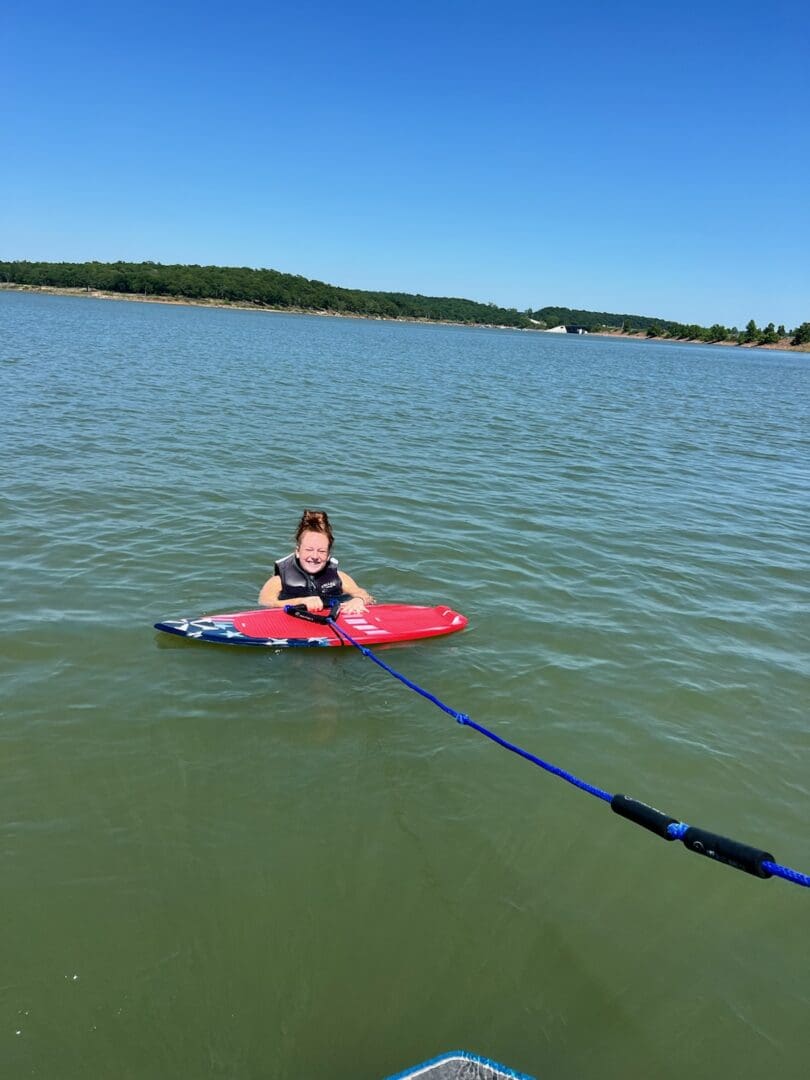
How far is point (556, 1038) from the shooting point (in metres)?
3.69

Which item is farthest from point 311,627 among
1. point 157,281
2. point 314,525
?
point 157,281

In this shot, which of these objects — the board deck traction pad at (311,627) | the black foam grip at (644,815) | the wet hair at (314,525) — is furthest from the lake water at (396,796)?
the wet hair at (314,525)

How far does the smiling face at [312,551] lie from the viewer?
7.90 meters

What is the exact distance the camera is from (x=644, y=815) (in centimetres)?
347

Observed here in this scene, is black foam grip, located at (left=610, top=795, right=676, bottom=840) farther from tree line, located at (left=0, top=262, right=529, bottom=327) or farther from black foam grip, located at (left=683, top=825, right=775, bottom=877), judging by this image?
tree line, located at (left=0, top=262, right=529, bottom=327)

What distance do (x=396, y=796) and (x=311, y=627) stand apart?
9.37 feet

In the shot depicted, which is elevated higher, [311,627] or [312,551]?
[312,551]

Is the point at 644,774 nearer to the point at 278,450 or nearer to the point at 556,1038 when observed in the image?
the point at 556,1038

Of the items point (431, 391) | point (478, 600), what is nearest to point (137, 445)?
point (478, 600)

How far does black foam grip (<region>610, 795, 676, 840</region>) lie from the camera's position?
3.37 metres

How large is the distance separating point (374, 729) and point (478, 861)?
176cm

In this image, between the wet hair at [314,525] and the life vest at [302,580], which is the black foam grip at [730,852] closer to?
the wet hair at [314,525]

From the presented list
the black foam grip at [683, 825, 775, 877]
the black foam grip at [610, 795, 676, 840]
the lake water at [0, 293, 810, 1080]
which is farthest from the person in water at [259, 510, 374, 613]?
the black foam grip at [683, 825, 775, 877]

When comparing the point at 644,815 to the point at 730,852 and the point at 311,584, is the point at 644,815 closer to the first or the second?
the point at 730,852
